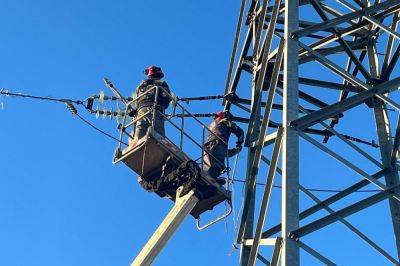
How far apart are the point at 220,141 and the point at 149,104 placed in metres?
1.61

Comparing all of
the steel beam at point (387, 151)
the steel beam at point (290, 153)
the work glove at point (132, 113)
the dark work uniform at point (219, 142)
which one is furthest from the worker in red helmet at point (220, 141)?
the steel beam at point (290, 153)

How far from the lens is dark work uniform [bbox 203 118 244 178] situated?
1445 cm

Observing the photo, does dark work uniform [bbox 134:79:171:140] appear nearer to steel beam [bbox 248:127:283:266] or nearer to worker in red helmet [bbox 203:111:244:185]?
worker in red helmet [bbox 203:111:244:185]

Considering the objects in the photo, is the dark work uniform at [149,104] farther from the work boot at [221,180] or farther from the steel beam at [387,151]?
the steel beam at [387,151]

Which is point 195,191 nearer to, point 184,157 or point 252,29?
point 184,157

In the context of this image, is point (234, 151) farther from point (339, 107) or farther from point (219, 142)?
point (339, 107)

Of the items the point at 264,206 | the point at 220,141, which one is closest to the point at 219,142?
the point at 220,141

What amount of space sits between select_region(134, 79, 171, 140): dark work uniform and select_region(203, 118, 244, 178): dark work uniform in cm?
109

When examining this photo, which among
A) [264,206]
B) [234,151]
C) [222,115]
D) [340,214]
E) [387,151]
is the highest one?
[222,115]

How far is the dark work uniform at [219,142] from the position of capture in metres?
14.4

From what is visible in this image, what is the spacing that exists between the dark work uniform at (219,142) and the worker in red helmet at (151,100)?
3.61 feet

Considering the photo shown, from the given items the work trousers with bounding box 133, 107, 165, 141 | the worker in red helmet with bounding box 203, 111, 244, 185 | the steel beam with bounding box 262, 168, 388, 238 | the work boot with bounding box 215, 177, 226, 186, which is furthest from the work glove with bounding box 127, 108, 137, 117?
the steel beam with bounding box 262, 168, 388, 238

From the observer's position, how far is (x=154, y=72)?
1504cm

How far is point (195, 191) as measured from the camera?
44.4 ft
